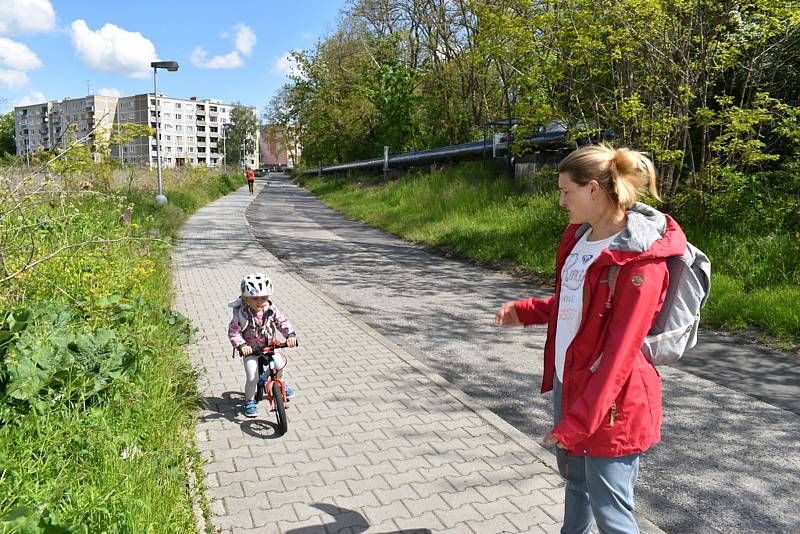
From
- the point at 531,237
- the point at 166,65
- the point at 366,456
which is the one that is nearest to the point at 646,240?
the point at 366,456

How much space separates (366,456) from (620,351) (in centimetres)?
242

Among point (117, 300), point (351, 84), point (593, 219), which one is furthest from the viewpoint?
point (351, 84)

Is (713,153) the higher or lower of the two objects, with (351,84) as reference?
lower

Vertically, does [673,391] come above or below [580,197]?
below

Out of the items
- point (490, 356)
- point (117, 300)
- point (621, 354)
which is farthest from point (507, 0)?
point (621, 354)

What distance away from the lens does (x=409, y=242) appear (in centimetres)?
1636

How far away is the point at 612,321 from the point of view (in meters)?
2.21

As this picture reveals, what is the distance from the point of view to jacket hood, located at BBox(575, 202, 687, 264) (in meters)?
2.18

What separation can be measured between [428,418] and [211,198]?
1160 inches

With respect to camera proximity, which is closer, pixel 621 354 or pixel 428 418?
pixel 621 354

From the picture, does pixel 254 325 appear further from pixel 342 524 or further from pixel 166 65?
pixel 166 65

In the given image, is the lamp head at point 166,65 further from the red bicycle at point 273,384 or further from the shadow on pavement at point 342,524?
the shadow on pavement at point 342,524

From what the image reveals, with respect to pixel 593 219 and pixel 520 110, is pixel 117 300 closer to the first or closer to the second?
pixel 593 219

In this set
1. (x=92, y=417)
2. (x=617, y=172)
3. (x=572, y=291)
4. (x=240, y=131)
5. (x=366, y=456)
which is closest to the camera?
(x=617, y=172)
